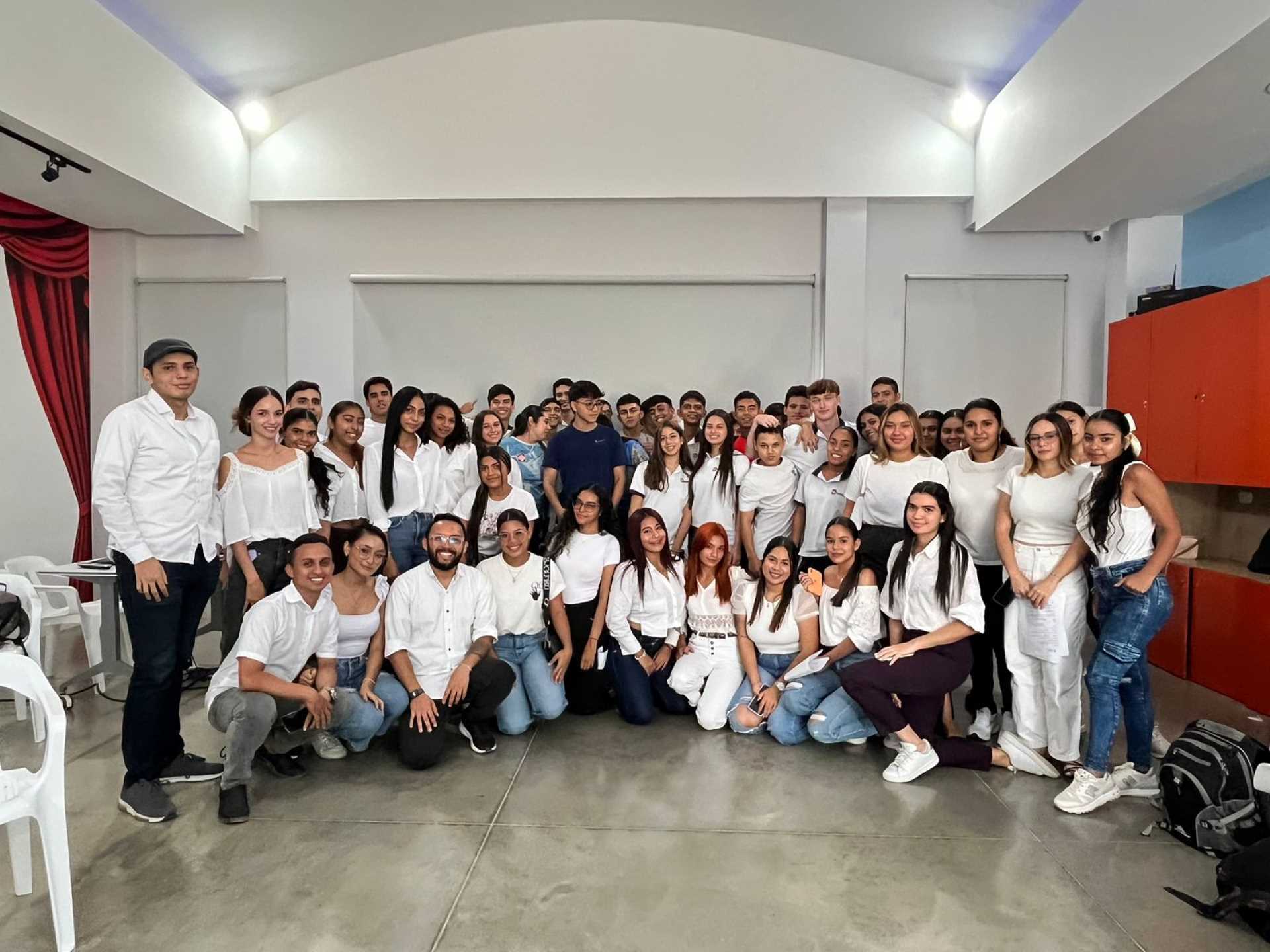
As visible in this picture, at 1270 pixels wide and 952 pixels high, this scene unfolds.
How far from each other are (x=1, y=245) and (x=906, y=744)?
6.66 m

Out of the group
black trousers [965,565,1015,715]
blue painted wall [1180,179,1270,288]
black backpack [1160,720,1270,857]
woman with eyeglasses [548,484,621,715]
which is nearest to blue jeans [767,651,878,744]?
black trousers [965,565,1015,715]

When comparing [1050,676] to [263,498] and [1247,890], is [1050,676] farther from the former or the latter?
[263,498]

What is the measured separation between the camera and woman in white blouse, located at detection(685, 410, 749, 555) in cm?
451

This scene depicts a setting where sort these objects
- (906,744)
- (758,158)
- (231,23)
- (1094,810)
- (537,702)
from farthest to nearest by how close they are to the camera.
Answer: (758,158), (231,23), (537,702), (906,744), (1094,810)

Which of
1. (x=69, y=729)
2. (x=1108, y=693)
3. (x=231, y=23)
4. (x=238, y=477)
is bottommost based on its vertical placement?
(x=69, y=729)

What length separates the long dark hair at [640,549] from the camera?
403 centimetres

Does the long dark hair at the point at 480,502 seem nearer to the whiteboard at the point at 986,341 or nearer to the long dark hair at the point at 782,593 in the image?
the long dark hair at the point at 782,593

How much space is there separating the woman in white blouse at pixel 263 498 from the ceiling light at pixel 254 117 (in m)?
4.04

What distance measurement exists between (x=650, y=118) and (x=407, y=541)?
405 cm

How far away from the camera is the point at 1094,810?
3.07m

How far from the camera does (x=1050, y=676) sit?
134 inches

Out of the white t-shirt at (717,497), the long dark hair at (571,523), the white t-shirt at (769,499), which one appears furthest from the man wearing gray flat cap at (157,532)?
the white t-shirt at (769,499)

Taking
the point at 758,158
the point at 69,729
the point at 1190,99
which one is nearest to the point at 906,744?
the point at 1190,99

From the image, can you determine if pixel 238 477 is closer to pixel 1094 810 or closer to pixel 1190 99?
pixel 1094 810
